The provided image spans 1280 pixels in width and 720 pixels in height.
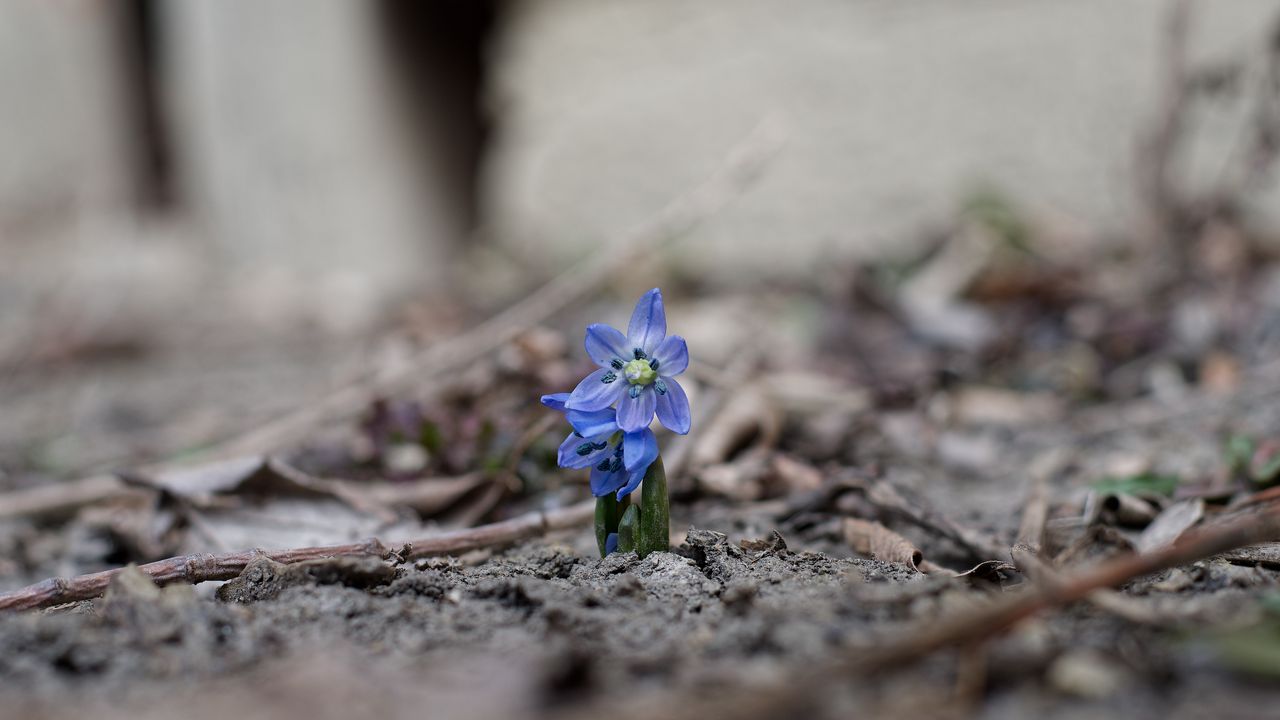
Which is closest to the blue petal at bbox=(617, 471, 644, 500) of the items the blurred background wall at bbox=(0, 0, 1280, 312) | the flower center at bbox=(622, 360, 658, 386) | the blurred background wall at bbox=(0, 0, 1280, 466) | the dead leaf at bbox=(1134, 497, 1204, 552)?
the flower center at bbox=(622, 360, 658, 386)

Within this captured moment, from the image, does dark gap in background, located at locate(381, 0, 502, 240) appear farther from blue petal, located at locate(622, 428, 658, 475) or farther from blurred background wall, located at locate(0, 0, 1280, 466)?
blue petal, located at locate(622, 428, 658, 475)

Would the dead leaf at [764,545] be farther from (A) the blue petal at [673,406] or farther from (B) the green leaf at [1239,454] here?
(B) the green leaf at [1239,454]

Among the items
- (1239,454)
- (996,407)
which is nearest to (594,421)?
(1239,454)

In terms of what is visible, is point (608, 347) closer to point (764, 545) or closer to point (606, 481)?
point (606, 481)

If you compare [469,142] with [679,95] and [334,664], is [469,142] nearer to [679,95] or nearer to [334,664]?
[679,95]

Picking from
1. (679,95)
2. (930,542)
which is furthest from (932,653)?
(679,95)

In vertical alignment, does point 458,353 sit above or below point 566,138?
below
